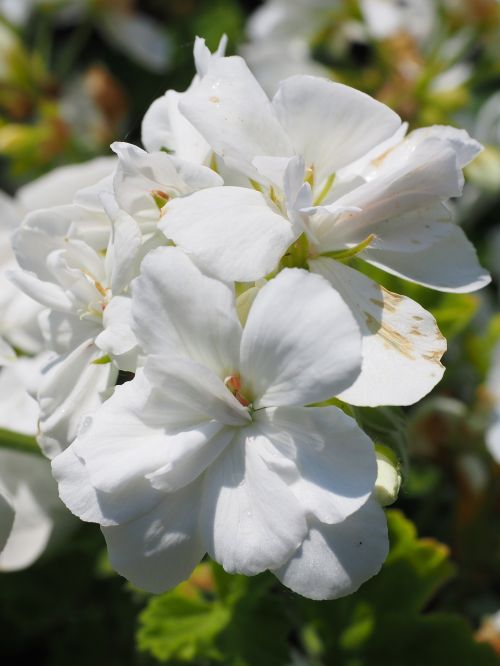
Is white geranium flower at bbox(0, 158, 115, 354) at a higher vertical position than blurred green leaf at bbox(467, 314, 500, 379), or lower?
higher

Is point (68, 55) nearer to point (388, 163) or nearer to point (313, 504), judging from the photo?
point (388, 163)

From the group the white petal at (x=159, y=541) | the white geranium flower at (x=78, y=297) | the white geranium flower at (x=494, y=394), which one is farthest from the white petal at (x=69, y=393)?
the white geranium flower at (x=494, y=394)

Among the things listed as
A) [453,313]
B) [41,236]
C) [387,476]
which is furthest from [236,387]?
[453,313]

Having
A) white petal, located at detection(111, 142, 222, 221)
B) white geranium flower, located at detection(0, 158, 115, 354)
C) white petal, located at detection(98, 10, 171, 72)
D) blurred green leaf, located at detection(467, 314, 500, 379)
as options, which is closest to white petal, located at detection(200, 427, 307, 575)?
white petal, located at detection(111, 142, 222, 221)

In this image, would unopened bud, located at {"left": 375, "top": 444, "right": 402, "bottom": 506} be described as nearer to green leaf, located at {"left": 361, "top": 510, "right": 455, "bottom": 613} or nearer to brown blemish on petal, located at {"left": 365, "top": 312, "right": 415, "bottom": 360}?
brown blemish on petal, located at {"left": 365, "top": 312, "right": 415, "bottom": 360}

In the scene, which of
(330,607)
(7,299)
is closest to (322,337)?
(7,299)

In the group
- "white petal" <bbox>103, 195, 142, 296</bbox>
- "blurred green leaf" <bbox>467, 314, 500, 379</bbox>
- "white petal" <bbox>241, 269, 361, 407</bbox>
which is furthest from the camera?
"blurred green leaf" <bbox>467, 314, 500, 379</bbox>
